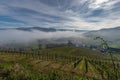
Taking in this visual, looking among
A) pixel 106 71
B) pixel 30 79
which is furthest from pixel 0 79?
pixel 106 71

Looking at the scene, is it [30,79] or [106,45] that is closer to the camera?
[106,45]

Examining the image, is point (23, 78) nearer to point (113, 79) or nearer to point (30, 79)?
point (30, 79)

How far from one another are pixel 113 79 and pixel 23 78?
137137mm

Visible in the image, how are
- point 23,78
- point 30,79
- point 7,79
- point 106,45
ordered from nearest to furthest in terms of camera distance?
point 106,45 < point 7,79 < point 30,79 < point 23,78

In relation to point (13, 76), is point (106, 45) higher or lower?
higher

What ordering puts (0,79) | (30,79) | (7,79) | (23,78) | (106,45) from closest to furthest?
(106,45) < (0,79) < (7,79) < (30,79) < (23,78)

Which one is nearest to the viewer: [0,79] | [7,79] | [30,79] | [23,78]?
[0,79]

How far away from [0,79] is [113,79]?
352 ft

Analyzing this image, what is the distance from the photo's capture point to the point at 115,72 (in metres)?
10.9

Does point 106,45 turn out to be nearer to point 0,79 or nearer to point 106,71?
point 106,71

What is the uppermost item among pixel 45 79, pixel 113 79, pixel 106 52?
pixel 106 52

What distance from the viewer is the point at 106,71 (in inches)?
432

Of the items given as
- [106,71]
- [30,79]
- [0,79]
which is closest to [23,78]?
[30,79]

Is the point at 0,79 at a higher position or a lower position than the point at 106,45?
lower
